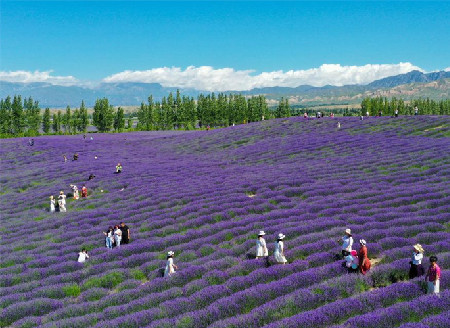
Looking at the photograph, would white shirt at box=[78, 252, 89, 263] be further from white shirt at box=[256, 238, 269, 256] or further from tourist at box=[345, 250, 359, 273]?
tourist at box=[345, 250, 359, 273]

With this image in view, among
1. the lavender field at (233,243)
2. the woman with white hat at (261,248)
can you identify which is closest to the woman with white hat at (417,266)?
the lavender field at (233,243)

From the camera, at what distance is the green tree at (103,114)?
106 meters

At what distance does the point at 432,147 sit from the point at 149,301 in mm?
29704

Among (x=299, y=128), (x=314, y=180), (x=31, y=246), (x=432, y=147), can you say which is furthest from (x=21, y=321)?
(x=299, y=128)

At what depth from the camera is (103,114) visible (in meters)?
107

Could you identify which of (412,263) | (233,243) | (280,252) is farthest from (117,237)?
(412,263)

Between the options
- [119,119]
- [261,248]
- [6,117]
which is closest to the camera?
[261,248]

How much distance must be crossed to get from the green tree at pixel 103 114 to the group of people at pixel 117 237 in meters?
97.8

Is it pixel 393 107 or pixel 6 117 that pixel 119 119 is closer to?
pixel 6 117

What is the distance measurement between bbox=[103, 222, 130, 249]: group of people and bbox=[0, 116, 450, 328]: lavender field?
598mm

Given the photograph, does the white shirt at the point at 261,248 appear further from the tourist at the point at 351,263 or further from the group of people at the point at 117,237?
the group of people at the point at 117,237

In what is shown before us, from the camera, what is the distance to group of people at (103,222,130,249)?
15.4m

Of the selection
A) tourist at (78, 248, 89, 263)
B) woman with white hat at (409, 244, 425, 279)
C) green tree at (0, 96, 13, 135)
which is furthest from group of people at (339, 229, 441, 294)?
green tree at (0, 96, 13, 135)

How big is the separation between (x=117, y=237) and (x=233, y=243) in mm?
5366
